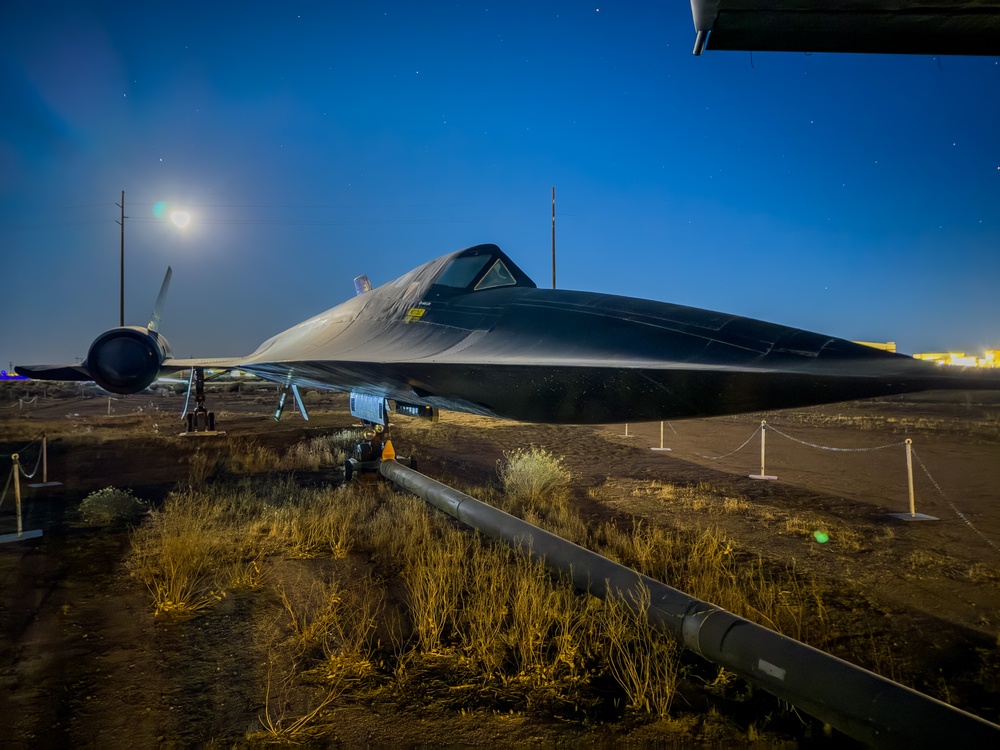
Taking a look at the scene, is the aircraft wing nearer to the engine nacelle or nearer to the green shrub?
the green shrub

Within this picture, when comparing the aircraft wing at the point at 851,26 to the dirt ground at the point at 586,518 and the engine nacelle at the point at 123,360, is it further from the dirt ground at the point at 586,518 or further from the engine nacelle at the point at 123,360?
Result: the engine nacelle at the point at 123,360

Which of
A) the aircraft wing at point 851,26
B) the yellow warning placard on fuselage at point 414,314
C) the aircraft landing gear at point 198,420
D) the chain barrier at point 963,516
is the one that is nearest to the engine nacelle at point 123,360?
the aircraft landing gear at point 198,420

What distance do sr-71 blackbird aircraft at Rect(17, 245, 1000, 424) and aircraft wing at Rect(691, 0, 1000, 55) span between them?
2.83m

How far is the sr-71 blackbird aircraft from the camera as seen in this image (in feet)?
7.79

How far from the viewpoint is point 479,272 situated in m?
5.27

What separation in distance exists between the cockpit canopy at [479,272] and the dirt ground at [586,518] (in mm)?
3408

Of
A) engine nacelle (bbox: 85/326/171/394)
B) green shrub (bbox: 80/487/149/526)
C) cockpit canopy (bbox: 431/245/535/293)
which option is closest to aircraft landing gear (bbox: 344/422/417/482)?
green shrub (bbox: 80/487/149/526)

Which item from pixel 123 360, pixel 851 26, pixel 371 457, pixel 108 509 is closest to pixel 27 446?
pixel 123 360

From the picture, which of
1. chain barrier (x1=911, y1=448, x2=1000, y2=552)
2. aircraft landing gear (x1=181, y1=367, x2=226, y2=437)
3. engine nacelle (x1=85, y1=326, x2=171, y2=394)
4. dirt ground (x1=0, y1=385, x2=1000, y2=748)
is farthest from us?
aircraft landing gear (x1=181, y1=367, x2=226, y2=437)

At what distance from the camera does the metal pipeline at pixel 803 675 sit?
2186 mm

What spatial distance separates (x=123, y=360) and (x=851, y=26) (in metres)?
11.2

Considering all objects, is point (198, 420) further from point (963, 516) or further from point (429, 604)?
point (963, 516)

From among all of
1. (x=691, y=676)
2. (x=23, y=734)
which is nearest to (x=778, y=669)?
(x=691, y=676)


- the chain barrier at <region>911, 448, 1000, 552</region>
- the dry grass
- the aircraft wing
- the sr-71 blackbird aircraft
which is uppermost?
the aircraft wing
